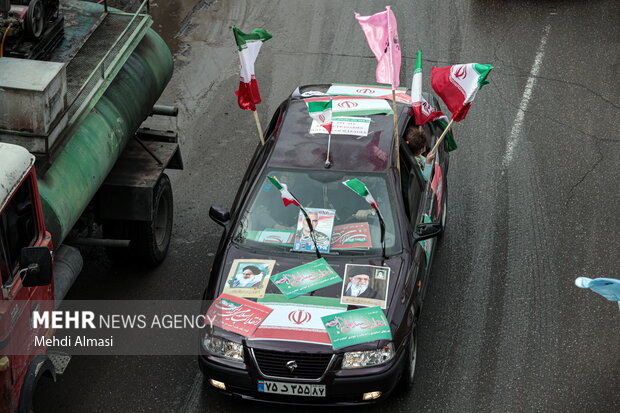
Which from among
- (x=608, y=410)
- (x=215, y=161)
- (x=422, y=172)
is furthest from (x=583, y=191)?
(x=215, y=161)

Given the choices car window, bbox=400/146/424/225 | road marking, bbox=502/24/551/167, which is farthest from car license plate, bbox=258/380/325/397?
road marking, bbox=502/24/551/167

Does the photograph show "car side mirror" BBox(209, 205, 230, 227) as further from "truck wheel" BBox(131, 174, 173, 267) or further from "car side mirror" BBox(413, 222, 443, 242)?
"car side mirror" BBox(413, 222, 443, 242)

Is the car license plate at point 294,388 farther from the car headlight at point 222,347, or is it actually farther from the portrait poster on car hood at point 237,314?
the portrait poster on car hood at point 237,314

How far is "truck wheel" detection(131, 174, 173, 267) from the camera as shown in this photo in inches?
358

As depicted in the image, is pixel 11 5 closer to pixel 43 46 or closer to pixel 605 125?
pixel 43 46

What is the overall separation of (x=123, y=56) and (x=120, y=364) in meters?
2.94

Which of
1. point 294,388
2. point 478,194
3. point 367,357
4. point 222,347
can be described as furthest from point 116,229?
point 478,194

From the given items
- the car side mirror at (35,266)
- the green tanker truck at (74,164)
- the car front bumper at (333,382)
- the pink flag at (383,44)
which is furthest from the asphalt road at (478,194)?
the pink flag at (383,44)

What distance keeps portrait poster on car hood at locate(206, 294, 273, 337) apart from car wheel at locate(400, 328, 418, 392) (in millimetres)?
1238

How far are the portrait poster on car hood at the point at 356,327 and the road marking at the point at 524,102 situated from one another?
15.8 ft

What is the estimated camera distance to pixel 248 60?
380 inches

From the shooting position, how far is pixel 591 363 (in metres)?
8.33

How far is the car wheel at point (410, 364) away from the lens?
761cm

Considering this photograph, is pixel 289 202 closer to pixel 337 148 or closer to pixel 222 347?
pixel 337 148
